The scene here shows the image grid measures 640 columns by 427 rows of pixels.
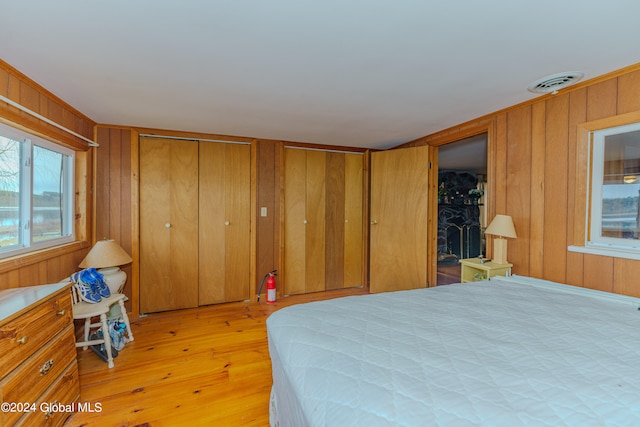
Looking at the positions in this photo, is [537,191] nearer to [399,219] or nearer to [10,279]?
[399,219]

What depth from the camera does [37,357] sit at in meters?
1.35

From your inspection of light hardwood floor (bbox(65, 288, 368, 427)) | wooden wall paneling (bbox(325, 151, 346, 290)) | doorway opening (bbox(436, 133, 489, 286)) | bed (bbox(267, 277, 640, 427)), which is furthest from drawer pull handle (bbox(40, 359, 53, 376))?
doorway opening (bbox(436, 133, 489, 286))

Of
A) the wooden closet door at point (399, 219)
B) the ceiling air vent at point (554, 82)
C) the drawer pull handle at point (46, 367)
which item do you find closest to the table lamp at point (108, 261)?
the drawer pull handle at point (46, 367)

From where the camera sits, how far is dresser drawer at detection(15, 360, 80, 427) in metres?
1.31

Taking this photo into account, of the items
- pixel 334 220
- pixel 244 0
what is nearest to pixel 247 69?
pixel 244 0

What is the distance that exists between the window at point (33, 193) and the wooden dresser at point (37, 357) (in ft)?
1.91

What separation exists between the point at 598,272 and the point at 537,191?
26.3 inches

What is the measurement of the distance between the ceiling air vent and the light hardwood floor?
108 inches

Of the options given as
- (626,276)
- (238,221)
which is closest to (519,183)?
(626,276)

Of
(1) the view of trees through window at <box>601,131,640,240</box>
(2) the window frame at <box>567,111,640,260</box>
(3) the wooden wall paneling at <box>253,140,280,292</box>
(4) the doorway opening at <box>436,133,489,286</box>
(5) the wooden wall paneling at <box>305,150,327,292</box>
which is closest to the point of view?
(1) the view of trees through window at <box>601,131,640,240</box>

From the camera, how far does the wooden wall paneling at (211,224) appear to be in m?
3.23

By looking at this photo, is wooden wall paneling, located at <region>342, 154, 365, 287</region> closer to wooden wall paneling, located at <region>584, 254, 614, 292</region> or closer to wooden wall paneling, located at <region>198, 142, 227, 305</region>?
wooden wall paneling, located at <region>198, 142, 227, 305</region>

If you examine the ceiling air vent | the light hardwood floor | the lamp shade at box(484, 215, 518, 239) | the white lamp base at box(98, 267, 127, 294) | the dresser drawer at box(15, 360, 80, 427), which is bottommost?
the light hardwood floor

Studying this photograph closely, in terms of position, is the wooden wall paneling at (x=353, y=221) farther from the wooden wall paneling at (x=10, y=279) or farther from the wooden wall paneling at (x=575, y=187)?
the wooden wall paneling at (x=10, y=279)
